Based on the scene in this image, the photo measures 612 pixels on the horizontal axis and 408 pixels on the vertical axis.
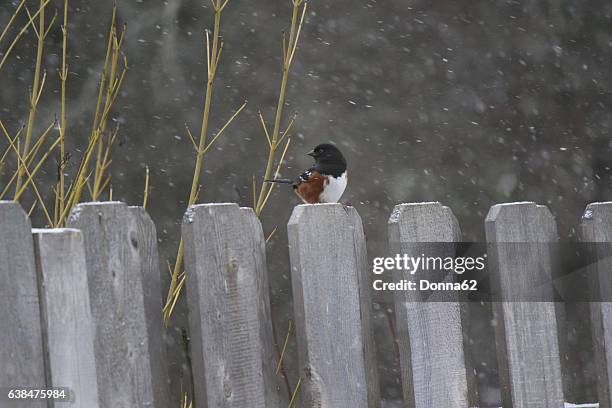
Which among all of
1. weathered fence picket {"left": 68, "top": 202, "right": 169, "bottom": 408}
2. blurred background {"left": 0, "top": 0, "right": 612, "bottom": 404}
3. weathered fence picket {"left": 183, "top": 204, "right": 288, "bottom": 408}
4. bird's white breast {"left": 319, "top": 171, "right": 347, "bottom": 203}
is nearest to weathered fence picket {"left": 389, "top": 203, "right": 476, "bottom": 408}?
weathered fence picket {"left": 183, "top": 204, "right": 288, "bottom": 408}

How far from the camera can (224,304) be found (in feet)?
6.37

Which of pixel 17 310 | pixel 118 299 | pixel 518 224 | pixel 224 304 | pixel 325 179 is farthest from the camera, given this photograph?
pixel 325 179

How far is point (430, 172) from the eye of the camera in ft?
18.5

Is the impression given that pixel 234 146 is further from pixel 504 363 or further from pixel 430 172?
pixel 504 363

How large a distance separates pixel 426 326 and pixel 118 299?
752 millimetres

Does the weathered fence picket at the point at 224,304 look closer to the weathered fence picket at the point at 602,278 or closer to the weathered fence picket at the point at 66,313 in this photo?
the weathered fence picket at the point at 66,313

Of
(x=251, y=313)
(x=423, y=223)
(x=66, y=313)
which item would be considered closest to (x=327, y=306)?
(x=251, y=313)

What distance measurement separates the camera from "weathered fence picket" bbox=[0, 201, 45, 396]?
169 centimetres

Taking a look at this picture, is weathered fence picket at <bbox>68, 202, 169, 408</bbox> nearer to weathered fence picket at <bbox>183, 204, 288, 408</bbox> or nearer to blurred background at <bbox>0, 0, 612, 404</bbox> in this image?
weathered fence picket at <bbox>183, 204, 288, 408</bbox>

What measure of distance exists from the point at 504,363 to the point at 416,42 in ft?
12.5

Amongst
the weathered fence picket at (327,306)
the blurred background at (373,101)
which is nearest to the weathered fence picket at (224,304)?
the weathered fence picket at (327,306)

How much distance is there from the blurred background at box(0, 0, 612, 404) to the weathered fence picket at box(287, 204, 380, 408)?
11.3ft

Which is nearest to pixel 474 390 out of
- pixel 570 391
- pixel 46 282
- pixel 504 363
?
pixel 504 363

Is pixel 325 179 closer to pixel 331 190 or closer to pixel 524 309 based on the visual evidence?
pixel 331 190
